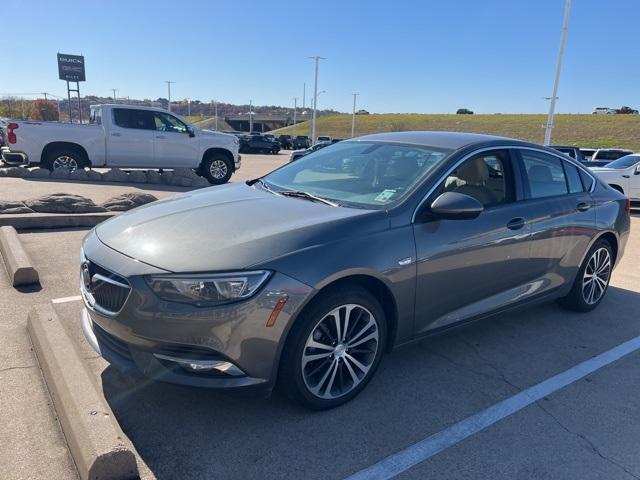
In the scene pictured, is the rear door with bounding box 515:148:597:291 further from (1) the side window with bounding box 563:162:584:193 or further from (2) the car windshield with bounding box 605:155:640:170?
(2) the car windshield with bounding box 605:155:640:170

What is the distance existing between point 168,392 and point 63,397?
0.63 metres

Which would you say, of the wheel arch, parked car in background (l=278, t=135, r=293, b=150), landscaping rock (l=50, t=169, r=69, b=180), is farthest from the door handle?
parked car in background (l=278, t=135, r=293, b=150)

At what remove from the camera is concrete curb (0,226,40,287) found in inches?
185

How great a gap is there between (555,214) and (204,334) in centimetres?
323

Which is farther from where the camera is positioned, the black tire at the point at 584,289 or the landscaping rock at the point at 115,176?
A: the landscaping rock at the point at 115,176

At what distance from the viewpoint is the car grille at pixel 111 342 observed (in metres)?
2.85

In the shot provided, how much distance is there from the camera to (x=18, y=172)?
41.0 feet

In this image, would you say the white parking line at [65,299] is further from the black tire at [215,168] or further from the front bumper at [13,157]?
the black tire at [215,168]

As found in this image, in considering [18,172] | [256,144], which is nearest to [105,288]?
A: [18,172]

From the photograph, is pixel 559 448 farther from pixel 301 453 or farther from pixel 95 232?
pixel 95 232

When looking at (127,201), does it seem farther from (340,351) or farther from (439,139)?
(340,351)

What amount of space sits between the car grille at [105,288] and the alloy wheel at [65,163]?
420 inches

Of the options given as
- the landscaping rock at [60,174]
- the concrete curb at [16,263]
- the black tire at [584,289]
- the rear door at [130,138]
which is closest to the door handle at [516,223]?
the black tire at [584,289]

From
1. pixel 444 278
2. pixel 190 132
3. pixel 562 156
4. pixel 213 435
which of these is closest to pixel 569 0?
pixel 190 132
